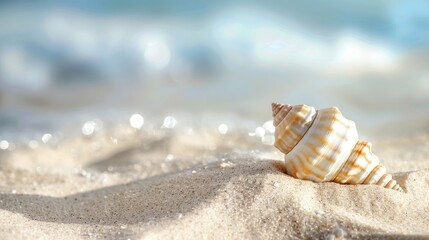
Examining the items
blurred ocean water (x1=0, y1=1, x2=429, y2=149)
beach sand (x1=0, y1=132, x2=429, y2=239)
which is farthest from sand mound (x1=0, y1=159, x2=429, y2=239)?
blurred ocean water (x1=0, y1=1, x2=429, y2=149)

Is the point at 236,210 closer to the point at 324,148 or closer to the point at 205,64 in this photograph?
the point at 324,148

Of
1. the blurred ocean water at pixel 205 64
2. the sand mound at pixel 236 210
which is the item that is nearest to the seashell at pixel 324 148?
the sand mound at pixel 236 210

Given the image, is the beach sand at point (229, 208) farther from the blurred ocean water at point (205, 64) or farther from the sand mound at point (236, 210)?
the blurred ocean water at point (205, 64)

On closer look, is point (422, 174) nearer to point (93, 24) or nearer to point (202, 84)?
point (202, 84)

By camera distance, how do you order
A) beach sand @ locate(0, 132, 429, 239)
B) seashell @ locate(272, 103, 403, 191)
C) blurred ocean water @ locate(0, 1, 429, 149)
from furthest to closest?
blurred ocean water @ locate(0, 1, 429, 149), seashell @ locate(272, 103, 403, 191), beach sand @ locate(0, 132, 429, 239)

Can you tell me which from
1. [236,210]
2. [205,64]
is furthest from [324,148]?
[205,64]

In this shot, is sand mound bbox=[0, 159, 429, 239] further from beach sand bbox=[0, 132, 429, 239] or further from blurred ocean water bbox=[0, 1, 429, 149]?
blurred ocean water bbox=[0, 1, 429, 149]

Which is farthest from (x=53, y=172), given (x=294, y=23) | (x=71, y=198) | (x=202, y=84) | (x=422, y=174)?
(x=294, y=23)
